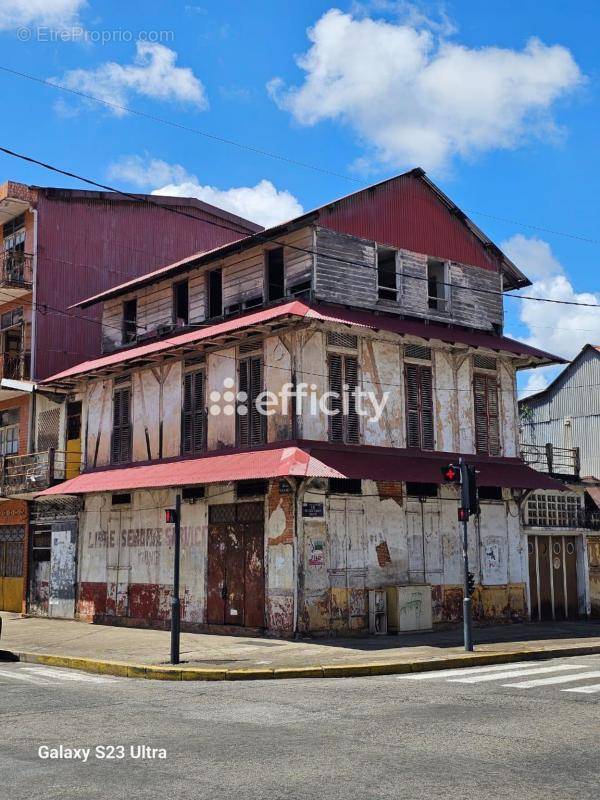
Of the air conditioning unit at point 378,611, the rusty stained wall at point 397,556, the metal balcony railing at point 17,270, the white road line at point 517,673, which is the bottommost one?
the white road line at point 517,673

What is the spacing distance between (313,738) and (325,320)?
37.6 feet

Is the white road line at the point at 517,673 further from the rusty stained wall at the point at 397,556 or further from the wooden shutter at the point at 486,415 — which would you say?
the wooden shutter at the point at 486,415

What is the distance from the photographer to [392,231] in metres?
22.5

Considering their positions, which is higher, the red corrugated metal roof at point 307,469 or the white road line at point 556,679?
the red corrugated metal roof at point 307,469

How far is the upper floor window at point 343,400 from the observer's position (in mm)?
20094

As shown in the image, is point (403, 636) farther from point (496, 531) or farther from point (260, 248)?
point (260, 248)

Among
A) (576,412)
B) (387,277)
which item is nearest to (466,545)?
(387,277)

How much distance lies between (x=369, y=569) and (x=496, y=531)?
14.8 ft

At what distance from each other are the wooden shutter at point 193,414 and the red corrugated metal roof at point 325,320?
1.08 m

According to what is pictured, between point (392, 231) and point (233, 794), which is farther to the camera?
point (392, 231)

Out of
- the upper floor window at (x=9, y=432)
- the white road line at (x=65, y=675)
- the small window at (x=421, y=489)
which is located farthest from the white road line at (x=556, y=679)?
the upper floor window at (x=9, y=432)

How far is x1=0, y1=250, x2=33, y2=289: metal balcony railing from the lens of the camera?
95.6 feet

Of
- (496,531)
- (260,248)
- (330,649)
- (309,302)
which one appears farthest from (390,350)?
(330,649)

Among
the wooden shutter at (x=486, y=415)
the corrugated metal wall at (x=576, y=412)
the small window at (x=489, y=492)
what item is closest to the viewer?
the small window at (x=489, y=492)
